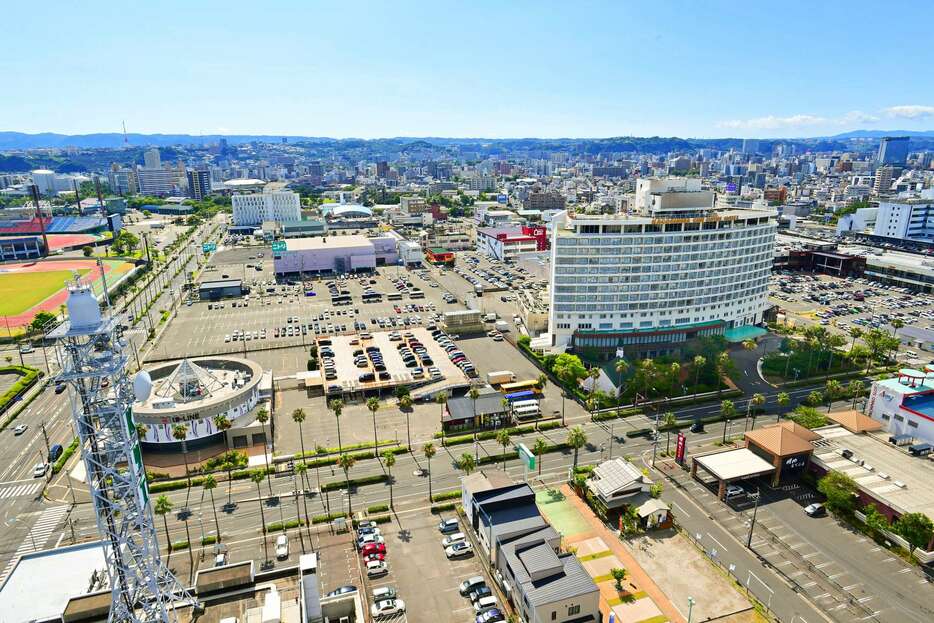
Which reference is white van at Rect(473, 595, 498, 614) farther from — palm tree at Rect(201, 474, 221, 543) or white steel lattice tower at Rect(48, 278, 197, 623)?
palm tree at Rect(201, 474, 221, 543)

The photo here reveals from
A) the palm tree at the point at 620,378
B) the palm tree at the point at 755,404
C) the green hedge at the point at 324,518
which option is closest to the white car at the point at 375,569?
the green hedge at the point at 324,518

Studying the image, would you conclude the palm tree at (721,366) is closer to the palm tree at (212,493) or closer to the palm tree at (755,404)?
the palm tree at (755,404)

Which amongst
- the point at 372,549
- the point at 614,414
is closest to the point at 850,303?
the point at 614,414

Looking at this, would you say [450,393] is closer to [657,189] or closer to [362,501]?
[362,501]

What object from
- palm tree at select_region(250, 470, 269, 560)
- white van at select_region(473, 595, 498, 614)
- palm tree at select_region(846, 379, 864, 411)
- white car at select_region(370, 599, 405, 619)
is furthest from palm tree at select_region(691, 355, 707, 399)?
palm tree at select_region(250, 470, 269, 560)

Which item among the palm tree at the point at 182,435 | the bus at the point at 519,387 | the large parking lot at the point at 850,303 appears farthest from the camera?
the large parking lot at the point at 850,303

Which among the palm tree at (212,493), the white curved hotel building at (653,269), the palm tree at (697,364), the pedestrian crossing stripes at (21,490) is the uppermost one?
the white curved hotel building at (653,269)

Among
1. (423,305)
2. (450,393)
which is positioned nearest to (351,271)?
(423,305)
